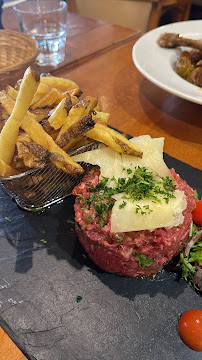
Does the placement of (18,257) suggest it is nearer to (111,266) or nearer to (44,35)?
(111,266)

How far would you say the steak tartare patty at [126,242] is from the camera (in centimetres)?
149

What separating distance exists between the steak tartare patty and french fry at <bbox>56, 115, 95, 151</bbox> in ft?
0.86

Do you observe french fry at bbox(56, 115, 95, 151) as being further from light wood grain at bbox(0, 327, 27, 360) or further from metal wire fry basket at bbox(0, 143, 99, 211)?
A: light wood grain at bbox(0, 327, 27, 360)

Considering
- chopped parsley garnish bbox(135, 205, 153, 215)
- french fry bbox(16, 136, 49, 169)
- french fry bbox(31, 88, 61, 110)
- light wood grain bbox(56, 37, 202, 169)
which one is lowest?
light wood grain bbox(56, 37, 202, 169)

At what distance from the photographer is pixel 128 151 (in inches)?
65.7

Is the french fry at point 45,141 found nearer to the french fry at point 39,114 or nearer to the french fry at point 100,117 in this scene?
the french fry at point 39,114

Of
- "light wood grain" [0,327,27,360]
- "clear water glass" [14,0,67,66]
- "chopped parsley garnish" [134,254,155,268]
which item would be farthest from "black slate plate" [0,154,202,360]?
"clear water glass" [14,0,67,66]

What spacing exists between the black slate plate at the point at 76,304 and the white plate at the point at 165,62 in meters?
1.34

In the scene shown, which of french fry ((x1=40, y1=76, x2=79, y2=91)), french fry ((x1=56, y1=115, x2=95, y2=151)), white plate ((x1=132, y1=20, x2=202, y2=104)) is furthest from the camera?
white plate ((x1=132, y1=20, x2=202, y2=104))

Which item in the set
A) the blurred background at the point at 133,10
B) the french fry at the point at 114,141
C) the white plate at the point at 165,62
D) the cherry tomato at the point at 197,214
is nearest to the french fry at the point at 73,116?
the french fry at the point at 114,141

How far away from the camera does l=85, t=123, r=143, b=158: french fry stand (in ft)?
5.48

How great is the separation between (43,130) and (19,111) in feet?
0.55

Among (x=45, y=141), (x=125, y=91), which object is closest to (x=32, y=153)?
(x=45, y=141)

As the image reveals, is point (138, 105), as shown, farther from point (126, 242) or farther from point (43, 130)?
point (126, 242)
